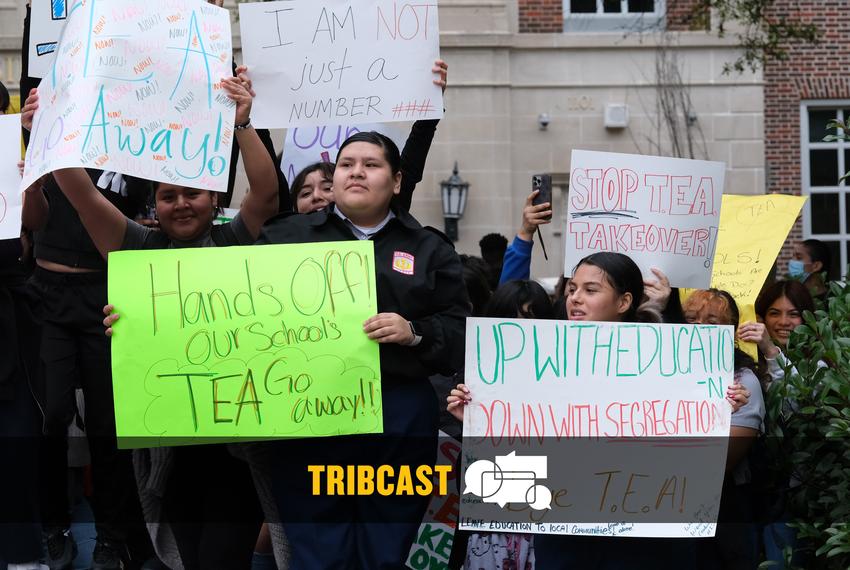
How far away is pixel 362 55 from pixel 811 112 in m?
13.1

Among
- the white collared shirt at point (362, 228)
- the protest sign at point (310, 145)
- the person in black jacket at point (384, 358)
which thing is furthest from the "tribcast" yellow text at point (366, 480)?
the protest sign at point (310, 145)

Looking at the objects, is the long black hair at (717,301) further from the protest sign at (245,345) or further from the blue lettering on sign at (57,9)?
the blue lettering on sign at (57,9)

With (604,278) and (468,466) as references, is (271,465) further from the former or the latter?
(604,278)

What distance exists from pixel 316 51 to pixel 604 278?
4.64 ft

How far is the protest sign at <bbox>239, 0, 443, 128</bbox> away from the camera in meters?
4.76

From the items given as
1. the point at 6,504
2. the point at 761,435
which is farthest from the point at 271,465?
the point at 761,435

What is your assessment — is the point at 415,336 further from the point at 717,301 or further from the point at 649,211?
the point at 717,301

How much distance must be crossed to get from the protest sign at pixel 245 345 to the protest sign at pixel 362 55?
2.91ft

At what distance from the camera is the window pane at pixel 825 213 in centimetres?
1662

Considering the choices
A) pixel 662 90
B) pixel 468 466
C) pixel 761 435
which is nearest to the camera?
pixel 468 466

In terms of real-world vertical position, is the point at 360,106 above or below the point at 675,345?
above

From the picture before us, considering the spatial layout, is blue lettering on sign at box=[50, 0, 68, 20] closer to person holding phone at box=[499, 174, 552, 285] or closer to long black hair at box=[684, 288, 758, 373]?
Answer: person holding phone at box=[499, 174, 552, 285]

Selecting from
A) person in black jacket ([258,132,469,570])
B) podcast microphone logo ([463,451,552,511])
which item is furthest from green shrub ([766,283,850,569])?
person in black jacket ([258,132,469,570])

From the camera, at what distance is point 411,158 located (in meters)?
4.88
